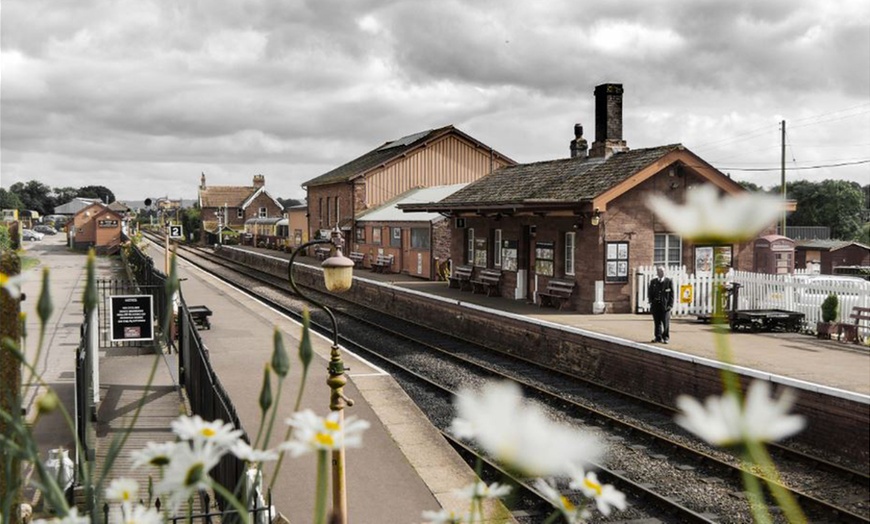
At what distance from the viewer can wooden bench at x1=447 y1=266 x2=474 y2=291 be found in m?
27.2

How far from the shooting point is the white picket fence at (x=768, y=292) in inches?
671

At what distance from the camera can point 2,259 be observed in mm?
4160

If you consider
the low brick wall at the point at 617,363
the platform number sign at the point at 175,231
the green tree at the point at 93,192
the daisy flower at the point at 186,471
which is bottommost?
the low brick wall at the point at 617,363


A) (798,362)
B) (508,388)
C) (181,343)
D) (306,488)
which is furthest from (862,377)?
(508,388)

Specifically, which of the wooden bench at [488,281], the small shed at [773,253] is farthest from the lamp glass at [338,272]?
the small shed at [773,253]

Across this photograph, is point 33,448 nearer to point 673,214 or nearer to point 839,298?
point 673,214

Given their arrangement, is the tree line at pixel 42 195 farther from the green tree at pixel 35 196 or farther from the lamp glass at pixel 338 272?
the lamp glass at pixel 338 272

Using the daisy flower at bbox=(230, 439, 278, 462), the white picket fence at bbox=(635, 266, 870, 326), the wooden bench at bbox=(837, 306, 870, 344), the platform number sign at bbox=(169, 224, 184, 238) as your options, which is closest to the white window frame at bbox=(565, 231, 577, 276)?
the white picket fence at bbox=(635, 266, 870, 326)

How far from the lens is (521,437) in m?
0.92

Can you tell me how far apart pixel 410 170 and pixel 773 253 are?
79.0 ft

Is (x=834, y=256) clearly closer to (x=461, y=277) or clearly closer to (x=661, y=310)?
(x=461, y=277)

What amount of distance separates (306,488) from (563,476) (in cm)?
323

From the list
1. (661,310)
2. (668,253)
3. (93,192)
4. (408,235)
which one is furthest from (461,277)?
(93,192)

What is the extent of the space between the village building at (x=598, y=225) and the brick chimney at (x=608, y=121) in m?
0.03
